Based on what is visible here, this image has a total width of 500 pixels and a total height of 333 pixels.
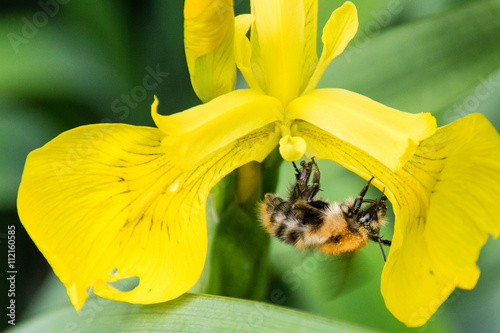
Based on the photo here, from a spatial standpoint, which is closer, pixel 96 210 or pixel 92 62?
pixel 96 210

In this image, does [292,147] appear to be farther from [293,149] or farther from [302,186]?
[302,186]

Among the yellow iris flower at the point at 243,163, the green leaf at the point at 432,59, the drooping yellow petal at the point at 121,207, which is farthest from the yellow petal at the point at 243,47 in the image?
the green leaf at the point at 432,59

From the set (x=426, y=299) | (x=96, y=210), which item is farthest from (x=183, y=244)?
(x=426, y=299)

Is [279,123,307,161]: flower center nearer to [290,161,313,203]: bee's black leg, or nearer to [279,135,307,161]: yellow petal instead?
[279,135,307,161]: yellow petal

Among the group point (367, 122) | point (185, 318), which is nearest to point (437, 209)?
point (367, 122)

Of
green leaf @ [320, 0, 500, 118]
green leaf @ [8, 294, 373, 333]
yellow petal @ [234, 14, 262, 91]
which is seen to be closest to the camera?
green leaf @ [8, 294, 373, 333]

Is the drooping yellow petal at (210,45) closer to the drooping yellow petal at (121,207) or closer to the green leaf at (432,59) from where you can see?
the drooping yellow petal at (121,207)

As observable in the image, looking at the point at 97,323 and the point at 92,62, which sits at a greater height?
the point at 92,62

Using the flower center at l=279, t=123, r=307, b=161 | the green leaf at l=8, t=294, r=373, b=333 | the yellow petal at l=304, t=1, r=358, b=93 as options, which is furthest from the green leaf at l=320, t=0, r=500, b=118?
the green leaf at l=8, t=294, r=373, b=333

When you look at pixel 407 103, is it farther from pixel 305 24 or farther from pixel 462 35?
pixel 305 24
